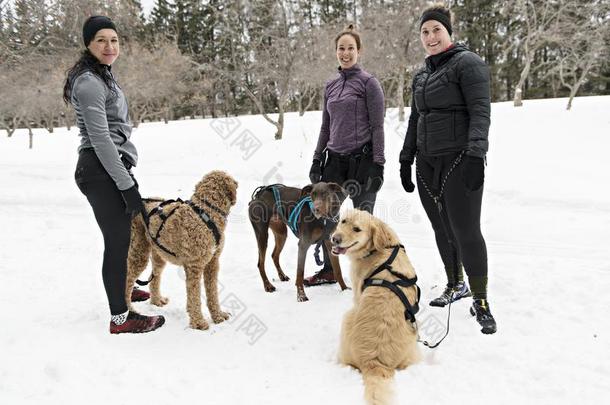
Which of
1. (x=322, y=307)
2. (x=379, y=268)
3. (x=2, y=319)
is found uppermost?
(x=379, y=268)

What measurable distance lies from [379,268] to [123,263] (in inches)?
80.1

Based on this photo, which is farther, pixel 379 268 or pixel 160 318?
pixel 160 318

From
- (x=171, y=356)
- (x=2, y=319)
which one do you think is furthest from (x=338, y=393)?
(x=2, y=319)

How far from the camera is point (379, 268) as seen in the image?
2.90m

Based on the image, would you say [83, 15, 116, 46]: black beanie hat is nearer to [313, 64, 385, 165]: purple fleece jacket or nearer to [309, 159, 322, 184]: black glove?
[313, 64, 385, 165]: purple fleece jacket

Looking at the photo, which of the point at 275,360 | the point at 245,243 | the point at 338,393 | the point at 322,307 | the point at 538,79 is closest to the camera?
the point at 338,393

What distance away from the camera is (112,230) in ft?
9.54

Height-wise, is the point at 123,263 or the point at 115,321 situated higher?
the point at 123,263

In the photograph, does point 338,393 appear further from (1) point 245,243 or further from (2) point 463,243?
(1) point 245,243

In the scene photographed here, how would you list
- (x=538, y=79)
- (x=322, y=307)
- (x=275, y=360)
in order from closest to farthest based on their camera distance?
1. (x=275, y=360)
2. (x=322, y=307)
3. (x=538, y=79)

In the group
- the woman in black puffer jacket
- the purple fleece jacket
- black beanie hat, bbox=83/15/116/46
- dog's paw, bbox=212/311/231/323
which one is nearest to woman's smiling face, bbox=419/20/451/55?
the woman in black puffer jacket

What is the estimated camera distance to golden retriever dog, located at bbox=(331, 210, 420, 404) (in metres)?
2.39

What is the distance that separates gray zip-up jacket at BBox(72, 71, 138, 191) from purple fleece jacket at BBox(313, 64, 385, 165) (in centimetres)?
207

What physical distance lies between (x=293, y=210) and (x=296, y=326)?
1241mm
